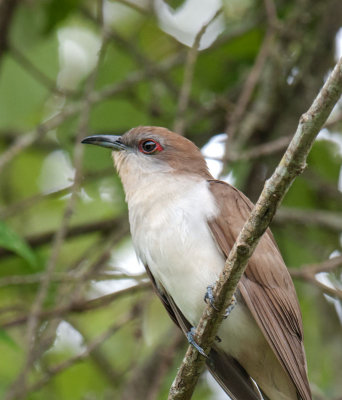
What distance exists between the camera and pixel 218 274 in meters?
4.38

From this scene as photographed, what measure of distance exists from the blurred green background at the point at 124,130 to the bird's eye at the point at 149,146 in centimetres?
57

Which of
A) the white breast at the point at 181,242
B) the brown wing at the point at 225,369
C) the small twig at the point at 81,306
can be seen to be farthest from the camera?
the small twig at the point at 81,306

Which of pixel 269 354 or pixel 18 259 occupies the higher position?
pixel 18 259

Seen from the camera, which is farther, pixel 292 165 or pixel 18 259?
pixel 18 259

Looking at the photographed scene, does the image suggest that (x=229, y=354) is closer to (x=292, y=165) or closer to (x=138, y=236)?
(x=138, y=236)

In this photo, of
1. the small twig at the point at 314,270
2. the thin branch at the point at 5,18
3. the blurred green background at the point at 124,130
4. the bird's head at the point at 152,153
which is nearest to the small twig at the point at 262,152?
the blurred green background at the point at 124,130

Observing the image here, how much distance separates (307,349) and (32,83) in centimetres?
322

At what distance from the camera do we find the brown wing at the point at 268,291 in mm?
4238

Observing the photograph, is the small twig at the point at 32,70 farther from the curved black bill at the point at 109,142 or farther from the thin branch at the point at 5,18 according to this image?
the curved black bill at the point at 109,142

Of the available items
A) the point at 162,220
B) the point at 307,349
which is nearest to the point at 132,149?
the point at 162,220

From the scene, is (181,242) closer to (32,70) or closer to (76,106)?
(76,106)

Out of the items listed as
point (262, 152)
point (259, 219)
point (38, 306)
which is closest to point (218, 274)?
point (259, 219)

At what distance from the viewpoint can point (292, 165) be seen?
3.19 m

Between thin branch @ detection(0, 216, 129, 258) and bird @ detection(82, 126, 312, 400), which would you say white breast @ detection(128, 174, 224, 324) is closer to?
bird @ detection(82, 126, 312, 400)
